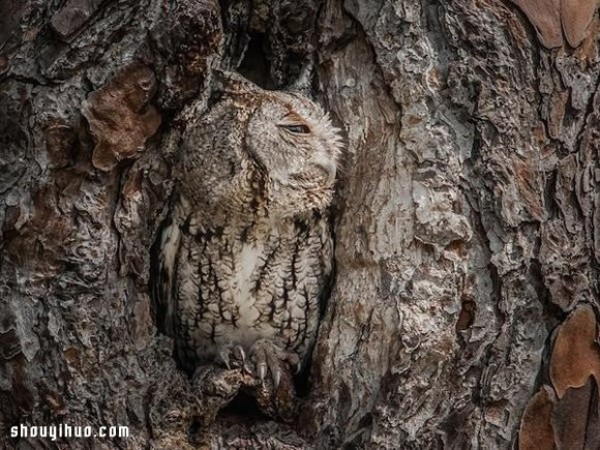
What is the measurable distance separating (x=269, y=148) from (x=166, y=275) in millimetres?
477

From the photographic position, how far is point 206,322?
244 cm

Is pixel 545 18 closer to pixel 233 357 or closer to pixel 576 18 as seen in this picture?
pixel 576 18

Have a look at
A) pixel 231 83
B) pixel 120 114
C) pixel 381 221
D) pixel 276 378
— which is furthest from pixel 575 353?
pixel 120 114

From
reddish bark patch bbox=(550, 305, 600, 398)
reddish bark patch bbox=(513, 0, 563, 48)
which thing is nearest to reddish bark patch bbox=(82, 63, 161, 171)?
reddish bark patch bbox=(513, 0, 563, 48)

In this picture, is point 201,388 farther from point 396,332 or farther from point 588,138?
point 588,138

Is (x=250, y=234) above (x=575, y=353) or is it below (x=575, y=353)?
above

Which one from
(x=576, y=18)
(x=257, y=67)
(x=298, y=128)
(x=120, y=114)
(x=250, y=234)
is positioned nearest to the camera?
(x=120, y=114)

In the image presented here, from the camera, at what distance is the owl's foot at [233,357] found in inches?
89.4

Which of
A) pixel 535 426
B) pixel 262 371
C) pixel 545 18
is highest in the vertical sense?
pixel 545 18

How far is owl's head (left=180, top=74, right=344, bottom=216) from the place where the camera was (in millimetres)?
2203

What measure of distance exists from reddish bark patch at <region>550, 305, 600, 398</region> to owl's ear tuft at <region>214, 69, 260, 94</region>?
3.04ft

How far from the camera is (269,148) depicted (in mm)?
2197

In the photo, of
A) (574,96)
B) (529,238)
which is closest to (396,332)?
(529,238)

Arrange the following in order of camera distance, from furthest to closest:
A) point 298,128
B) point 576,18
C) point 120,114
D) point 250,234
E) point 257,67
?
point 257,67 < point 250,234 < point 298,128 < point 576,18 < point 120,114
